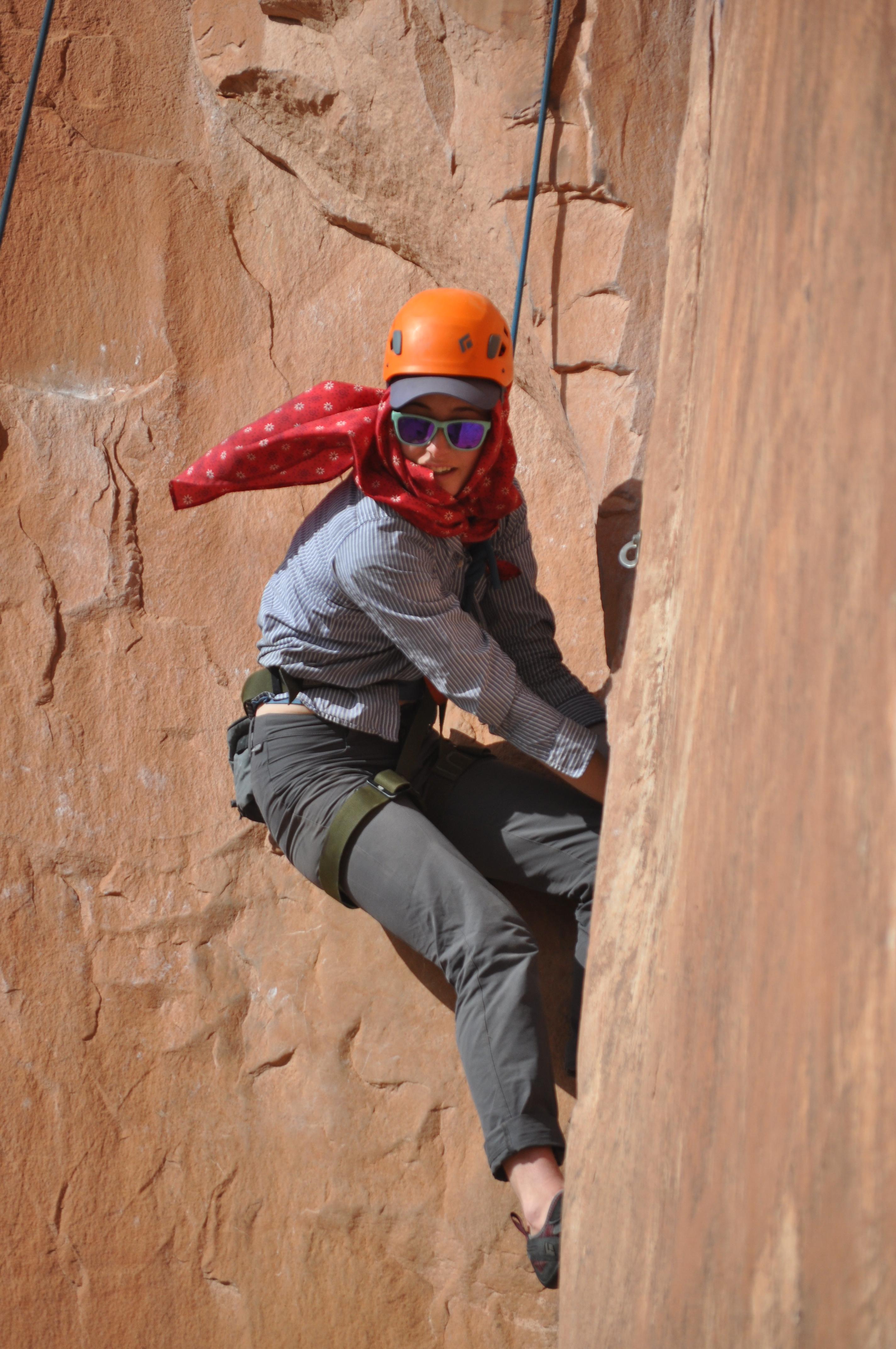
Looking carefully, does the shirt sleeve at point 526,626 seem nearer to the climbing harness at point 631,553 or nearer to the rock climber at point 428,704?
the rock climber at point 428,704

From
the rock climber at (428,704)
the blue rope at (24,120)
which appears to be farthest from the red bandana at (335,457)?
the blue rope at (24,120)

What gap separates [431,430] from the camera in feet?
6.25

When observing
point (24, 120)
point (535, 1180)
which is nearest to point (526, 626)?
point (535, 1180)

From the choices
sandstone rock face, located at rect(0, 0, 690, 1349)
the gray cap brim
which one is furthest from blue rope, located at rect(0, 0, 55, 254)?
the gray cap brim

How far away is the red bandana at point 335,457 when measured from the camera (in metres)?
1.94

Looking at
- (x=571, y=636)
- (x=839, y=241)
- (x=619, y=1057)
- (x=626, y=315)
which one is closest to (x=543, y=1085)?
(x=619, y=1057)

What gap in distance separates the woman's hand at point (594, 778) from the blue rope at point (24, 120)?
5.62 ft

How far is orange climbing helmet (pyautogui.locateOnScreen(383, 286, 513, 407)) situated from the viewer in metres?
1.90

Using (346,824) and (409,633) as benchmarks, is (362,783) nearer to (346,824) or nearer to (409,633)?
(346,824)

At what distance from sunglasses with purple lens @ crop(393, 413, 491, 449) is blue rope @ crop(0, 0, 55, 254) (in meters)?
1.11

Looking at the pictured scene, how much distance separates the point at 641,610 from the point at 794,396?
1.83 feet

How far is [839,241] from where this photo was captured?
0.78 metres

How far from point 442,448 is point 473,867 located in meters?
0.75

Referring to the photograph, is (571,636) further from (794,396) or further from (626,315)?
(794,396)
